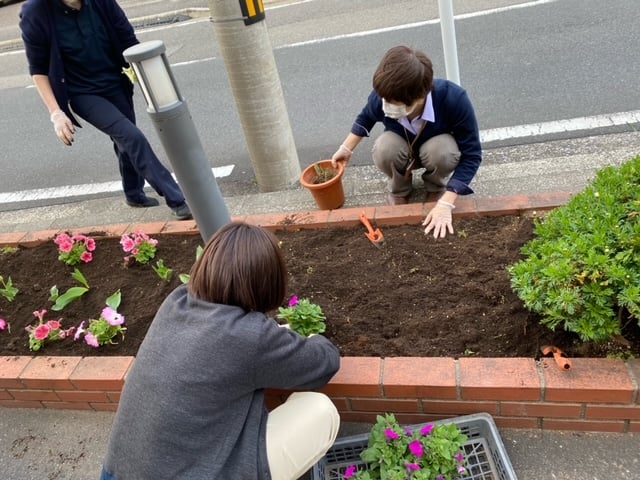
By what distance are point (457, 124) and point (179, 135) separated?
4.65 ft

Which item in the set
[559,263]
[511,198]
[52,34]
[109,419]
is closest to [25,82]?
[52,34]

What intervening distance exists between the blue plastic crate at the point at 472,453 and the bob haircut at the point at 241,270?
681 millimetres

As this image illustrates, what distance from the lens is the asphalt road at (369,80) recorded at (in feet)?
14.4

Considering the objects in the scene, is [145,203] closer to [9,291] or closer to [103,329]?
[9,291]

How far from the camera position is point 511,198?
2.66 metres

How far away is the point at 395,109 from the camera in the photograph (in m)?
2.49

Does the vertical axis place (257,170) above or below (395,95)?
below

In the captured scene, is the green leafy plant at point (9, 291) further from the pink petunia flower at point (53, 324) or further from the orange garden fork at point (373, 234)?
the orange garden fork at point (373, 234)

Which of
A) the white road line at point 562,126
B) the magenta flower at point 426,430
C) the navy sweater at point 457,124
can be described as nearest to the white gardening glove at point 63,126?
the navy sweater at point 457,124

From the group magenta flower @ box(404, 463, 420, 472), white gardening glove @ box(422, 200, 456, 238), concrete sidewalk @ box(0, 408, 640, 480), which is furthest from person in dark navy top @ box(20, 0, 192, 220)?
magenta flower @ box(404, 463, 420, 472)

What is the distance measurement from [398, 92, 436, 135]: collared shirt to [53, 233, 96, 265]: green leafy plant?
1998 mm

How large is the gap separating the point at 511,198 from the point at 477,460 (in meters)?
1.39

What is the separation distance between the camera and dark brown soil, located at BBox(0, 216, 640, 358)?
2066 mm

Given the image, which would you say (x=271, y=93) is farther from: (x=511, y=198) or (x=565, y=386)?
(x=565, y=386)
